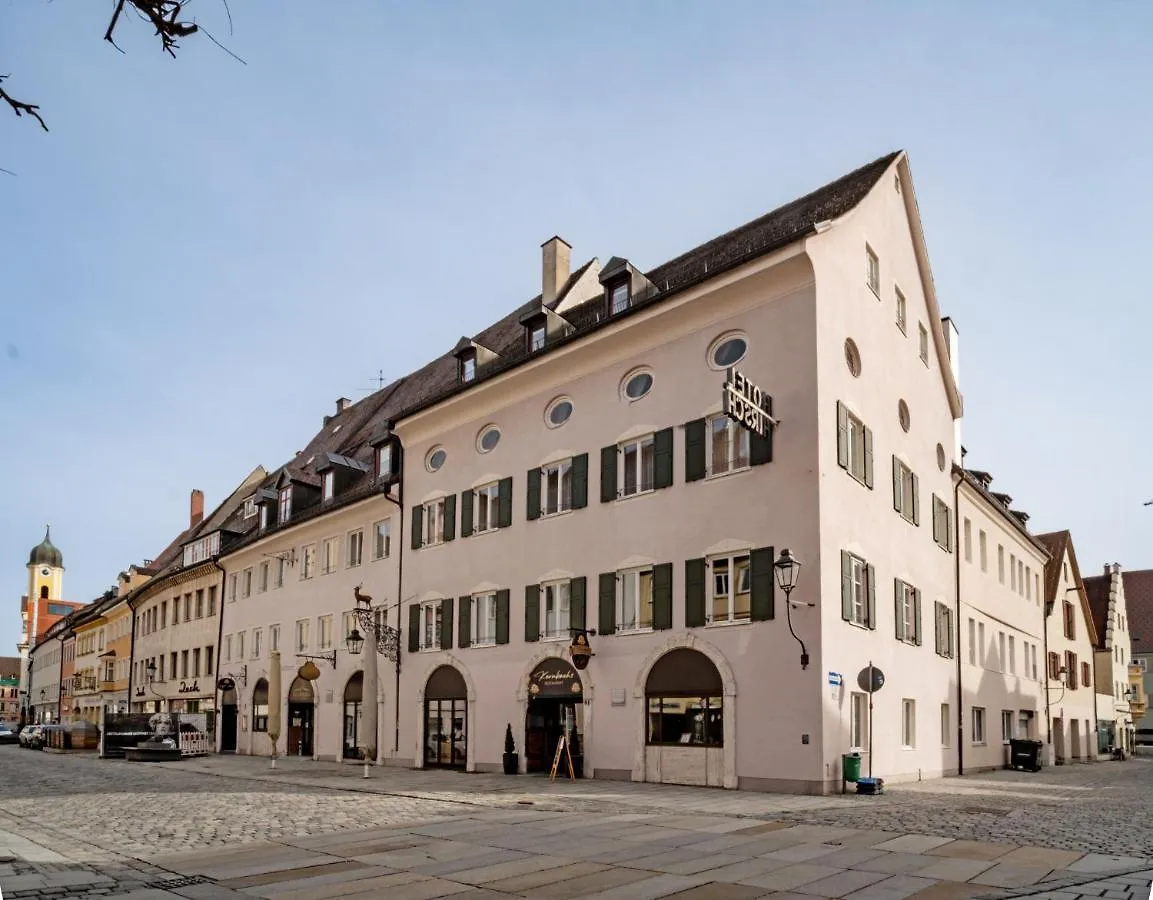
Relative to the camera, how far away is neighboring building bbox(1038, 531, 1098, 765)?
4719cm

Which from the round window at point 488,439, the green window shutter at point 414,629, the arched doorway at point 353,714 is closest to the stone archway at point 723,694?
the round window at point 488,439

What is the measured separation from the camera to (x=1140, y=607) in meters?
88.8

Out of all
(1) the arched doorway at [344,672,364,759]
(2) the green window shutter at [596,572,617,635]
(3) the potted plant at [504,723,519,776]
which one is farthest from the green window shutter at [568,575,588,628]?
(1) the arched doorway at [344,672,364,759]

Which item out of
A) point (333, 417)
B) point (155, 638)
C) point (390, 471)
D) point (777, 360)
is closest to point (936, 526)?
point (777, 360)

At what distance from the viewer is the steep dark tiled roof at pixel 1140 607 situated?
87.4m

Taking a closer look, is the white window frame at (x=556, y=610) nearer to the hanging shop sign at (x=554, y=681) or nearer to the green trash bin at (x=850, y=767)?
the hanging shop sign at (x=554, y=681)

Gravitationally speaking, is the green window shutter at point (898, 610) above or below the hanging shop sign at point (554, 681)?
above

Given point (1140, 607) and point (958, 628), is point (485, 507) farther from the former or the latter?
point (1140, 607)

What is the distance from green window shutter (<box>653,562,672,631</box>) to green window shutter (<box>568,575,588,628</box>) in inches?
103

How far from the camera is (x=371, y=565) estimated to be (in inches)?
1433

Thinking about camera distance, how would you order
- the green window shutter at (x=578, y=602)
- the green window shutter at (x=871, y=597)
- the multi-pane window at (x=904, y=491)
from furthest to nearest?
the multi-pane window at (x=904, y=491), the green window shutter at (x=578, y=602), the green window shutter at (x=871, y=597)

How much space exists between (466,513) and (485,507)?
776 millimetres

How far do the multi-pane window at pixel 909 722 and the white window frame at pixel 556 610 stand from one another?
28.3 ft

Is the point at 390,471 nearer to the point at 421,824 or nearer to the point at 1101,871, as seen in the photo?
the point at 421,824
